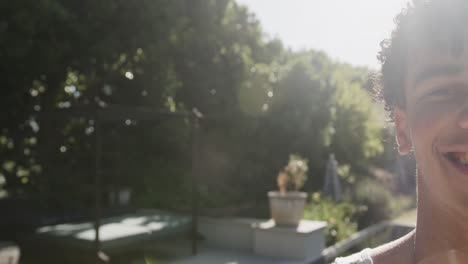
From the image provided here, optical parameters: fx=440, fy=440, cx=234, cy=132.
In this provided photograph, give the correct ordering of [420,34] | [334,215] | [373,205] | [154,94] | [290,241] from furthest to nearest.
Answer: [373,205] → [154,94] → [334,215] → [290,241] → [420,34]

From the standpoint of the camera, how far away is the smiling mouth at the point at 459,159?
3.04 ft

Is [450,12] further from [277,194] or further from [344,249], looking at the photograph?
[344,249]

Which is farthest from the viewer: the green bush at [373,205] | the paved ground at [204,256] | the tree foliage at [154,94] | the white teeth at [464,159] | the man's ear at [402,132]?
the green bush at [373,205]

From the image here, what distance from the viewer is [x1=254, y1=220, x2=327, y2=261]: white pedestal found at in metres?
9.07

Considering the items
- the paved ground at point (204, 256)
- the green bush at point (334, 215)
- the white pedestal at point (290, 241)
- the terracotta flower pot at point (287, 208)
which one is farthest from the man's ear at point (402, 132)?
the green bush at point (334, 215)

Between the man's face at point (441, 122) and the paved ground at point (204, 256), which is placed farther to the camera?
the paved ground at point (204, 256)

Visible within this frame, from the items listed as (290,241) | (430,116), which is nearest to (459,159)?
(430,116)

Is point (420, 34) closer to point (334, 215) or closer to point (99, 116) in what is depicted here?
point (99, 116)

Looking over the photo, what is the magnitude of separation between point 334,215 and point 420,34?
1164 centimetres

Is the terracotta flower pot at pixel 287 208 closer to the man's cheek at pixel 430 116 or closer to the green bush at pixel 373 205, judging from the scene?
the green bush at pixel 373 205

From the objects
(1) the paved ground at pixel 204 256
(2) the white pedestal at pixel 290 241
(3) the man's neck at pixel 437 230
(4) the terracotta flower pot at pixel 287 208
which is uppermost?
(3) the man's neck at pixel 437 230

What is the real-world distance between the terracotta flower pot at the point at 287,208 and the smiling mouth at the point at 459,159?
28.1ft

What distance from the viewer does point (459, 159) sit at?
3.08ft

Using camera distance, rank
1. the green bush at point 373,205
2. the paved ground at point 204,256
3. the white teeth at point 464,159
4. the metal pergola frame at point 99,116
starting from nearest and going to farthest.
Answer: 1. the white teeth at point 464,159
2. the metal pergola frame at point 99,116
3. the paved ground at point 204,256
4. the green bush at point 373,205
